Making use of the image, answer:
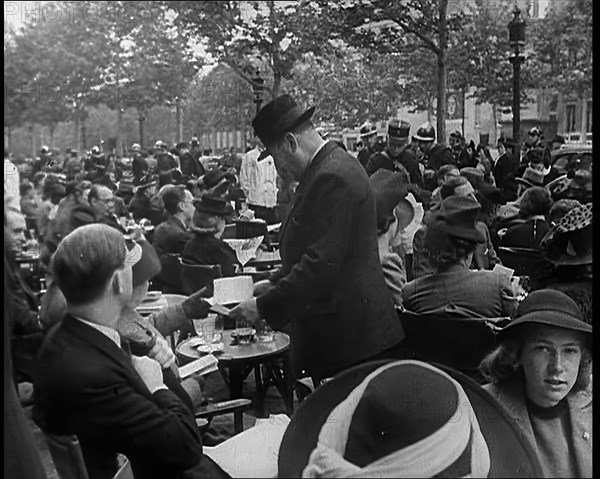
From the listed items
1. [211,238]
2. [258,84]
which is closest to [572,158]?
[258,84]

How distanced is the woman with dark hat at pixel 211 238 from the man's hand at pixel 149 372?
227 mm

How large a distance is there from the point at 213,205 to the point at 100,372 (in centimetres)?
44

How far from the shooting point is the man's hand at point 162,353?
1.93 metres

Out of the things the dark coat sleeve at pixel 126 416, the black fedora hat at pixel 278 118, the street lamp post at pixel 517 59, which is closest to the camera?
the dark coat sleeve at pixel 126 416

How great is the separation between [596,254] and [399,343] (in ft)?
1.63

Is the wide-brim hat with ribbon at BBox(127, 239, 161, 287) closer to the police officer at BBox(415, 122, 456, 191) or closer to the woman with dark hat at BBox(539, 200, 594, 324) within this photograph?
the police officer at BBox(415, 122, 456, 191)

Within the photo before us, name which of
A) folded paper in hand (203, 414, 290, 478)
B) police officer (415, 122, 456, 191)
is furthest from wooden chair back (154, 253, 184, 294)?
police officer (415, 122, 456, 191)

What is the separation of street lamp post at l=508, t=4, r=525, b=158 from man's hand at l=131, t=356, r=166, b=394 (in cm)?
96

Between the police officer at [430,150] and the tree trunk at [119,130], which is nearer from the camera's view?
the tree trunk at [119,130]

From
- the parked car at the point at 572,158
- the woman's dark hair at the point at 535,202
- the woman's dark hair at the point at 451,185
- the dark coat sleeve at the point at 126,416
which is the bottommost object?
the dark coat sleeve at the point at 126,416

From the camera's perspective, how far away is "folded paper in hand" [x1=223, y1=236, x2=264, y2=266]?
1.98 metres

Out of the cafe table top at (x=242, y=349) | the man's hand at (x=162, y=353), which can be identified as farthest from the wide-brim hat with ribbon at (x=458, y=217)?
the man's hand at (x=162, y=353)

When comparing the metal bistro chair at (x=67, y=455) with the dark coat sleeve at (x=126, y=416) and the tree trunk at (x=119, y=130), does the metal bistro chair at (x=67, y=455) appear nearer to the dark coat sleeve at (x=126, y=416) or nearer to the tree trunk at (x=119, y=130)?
the dark coat sleeve at (x=126, y=416)

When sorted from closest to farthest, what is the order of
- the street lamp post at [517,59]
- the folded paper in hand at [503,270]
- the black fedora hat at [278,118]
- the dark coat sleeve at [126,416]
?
the dark coat sleeve at [126,416]
the black fedora hat at [278,118]
the street lamp post at [517,59]
the folded paper in hand at [503,270]
